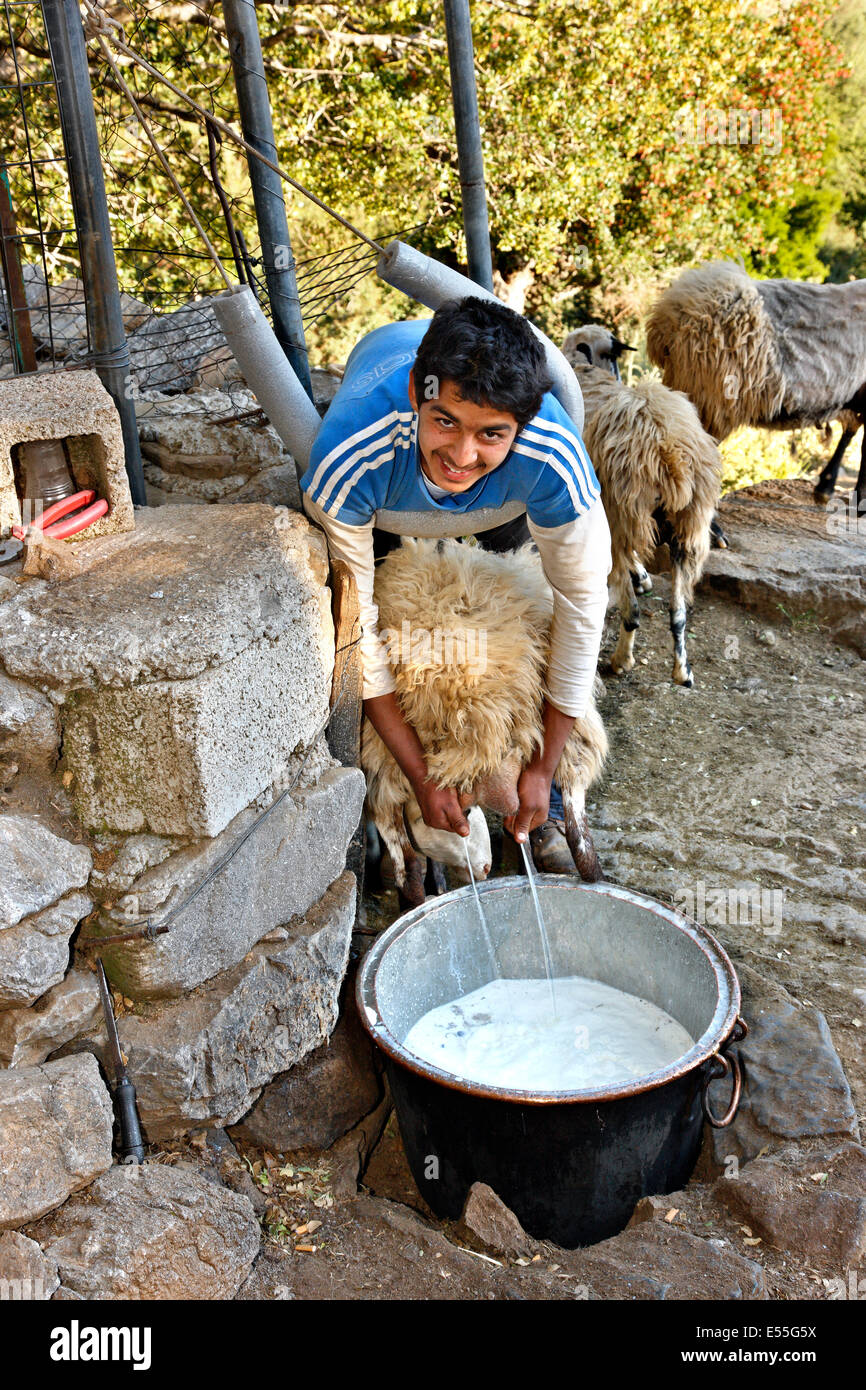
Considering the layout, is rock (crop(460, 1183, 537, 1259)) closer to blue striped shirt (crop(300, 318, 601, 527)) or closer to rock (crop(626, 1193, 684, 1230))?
rock (crop(626, 1193, 684, 1230))

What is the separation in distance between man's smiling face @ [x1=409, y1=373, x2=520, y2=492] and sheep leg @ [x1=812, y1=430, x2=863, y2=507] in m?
4.62

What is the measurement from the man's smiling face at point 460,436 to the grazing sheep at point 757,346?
11.8ft

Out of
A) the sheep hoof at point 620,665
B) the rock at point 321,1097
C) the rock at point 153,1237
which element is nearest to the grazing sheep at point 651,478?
the sheep hoof at point 620,665

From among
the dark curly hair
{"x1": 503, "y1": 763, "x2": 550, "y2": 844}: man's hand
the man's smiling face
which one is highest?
the dark curly hair

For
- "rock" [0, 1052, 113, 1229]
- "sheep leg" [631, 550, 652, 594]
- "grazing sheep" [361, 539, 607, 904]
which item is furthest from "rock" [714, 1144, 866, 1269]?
"sheep leg" [631, 550, 652, 594]

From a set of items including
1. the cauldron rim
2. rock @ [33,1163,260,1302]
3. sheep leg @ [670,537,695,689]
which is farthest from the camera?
sheep leg @ [670,537,695,689]

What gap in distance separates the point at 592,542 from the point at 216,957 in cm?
141

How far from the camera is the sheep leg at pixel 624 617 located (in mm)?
4660

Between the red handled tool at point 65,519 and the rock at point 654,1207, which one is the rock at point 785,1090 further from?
the red handled tool at point 65,519

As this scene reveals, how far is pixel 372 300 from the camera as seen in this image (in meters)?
10.9

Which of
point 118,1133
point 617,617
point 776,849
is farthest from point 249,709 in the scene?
point 617,617

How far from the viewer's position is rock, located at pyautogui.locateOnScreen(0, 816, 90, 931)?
2.07 metres

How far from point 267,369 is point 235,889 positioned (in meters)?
1.36

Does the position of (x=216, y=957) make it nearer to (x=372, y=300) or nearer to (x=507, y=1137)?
(x=507, y=1137)
